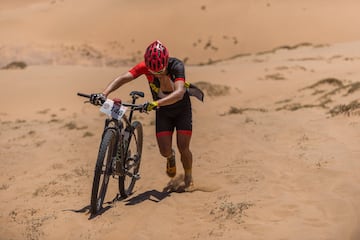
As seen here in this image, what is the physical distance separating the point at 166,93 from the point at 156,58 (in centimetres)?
56

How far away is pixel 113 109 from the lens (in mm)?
5098

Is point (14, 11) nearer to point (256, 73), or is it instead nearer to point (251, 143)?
point (256, 73)

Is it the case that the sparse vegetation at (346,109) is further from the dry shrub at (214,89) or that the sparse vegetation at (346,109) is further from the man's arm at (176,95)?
the dry shrub at (214,89)

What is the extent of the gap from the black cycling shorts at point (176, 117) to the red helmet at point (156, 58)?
65 cm

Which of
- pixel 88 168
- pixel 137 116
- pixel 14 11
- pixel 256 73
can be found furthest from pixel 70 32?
pixel 88 168

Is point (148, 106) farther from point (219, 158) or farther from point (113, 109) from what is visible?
point (219, 158)

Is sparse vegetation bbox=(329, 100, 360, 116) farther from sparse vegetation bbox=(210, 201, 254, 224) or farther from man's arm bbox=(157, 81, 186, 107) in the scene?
man's arm bbox=(157, 81, 186, 107)

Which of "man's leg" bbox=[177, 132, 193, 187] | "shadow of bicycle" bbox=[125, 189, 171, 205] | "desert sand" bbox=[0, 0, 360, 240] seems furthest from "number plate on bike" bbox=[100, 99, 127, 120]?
"shadow of bicycle" bbox=[125, 189, 171, 205]

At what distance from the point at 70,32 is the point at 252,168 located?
38594mm

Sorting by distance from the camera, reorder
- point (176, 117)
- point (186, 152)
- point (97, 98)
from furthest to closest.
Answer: point (186, 152)
point (176, 117)
point (97, 98)

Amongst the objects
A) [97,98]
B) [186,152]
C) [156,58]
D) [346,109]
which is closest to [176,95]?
[156,58]

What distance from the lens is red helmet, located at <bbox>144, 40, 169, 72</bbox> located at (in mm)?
5160

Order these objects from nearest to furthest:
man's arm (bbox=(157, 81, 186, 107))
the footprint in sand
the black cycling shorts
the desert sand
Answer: the desert sand
man's arm (bbox=(157, 81, 186, 107))
the black cycling shorts
the footprint in sand

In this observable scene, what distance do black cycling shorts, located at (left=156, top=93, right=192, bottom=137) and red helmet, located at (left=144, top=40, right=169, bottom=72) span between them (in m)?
0.65
